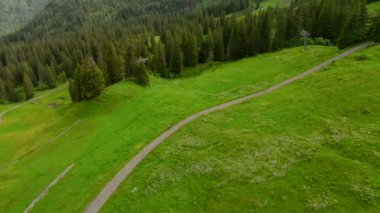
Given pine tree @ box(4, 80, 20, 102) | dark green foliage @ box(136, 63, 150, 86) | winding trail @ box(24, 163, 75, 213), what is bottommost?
pine tree @ box(4, 80, 20, 102)

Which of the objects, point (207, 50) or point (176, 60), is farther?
point (207, 50)

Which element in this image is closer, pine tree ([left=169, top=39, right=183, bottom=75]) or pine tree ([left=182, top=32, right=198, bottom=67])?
pine tree ([left=169, top=39, right=183, bottom=75])

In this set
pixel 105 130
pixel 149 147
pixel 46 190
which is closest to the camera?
pixel 46 190

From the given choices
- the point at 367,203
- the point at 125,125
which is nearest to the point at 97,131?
the point at 125,125

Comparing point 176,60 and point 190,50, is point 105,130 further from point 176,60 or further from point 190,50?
A: point 190,50

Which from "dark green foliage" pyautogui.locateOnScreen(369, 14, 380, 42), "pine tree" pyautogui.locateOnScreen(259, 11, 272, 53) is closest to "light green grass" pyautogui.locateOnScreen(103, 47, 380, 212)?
"dark green foliage" pyautogui.locateOnScreen(369, 14, 380, 42)

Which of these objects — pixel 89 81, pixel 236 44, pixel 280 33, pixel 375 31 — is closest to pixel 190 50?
pixel 236 44

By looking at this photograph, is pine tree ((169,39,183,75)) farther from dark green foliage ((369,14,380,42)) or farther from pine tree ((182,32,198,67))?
dark green foliage ((369,14,380,42))
